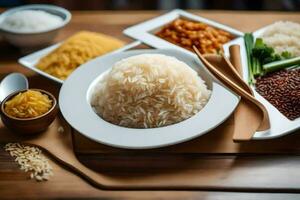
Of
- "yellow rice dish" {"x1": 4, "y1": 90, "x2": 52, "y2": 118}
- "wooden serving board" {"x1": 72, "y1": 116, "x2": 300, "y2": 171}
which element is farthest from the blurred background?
"wooden serving board" {"x1": 72, "y1": 116, "x2": 300, "y2": 171}

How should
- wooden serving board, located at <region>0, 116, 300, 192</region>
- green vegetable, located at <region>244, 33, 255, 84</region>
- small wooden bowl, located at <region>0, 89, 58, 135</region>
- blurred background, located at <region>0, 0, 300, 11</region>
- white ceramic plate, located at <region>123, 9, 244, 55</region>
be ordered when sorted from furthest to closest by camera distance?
blurred background, located at <region>0, 0, 300, 11</region>, white ceramic plate, located at <region>123, 9, 244, 55</region>, green vegetable, located at <region>244, 33, 255, 84</region>, small wooden bowl, located at <region>0, 89, 58, 135</region>, wooden serving board, located at <region>0, 116, 300, 192</region>

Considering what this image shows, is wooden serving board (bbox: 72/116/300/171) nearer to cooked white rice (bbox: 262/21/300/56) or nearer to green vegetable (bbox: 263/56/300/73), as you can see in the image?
green vegetable (bbox: 263/56/300/73)

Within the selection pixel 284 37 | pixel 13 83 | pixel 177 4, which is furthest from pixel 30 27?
pixel 177 4

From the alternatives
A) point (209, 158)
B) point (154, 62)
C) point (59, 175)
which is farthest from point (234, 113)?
point (59, 175)

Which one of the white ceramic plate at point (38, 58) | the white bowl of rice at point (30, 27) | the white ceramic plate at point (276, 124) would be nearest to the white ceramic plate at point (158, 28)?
the white ceramic plate at point (38, 58)

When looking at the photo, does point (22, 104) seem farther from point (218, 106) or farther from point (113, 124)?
point (218, 106)

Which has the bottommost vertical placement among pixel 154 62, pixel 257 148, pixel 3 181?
pixel 3 181
